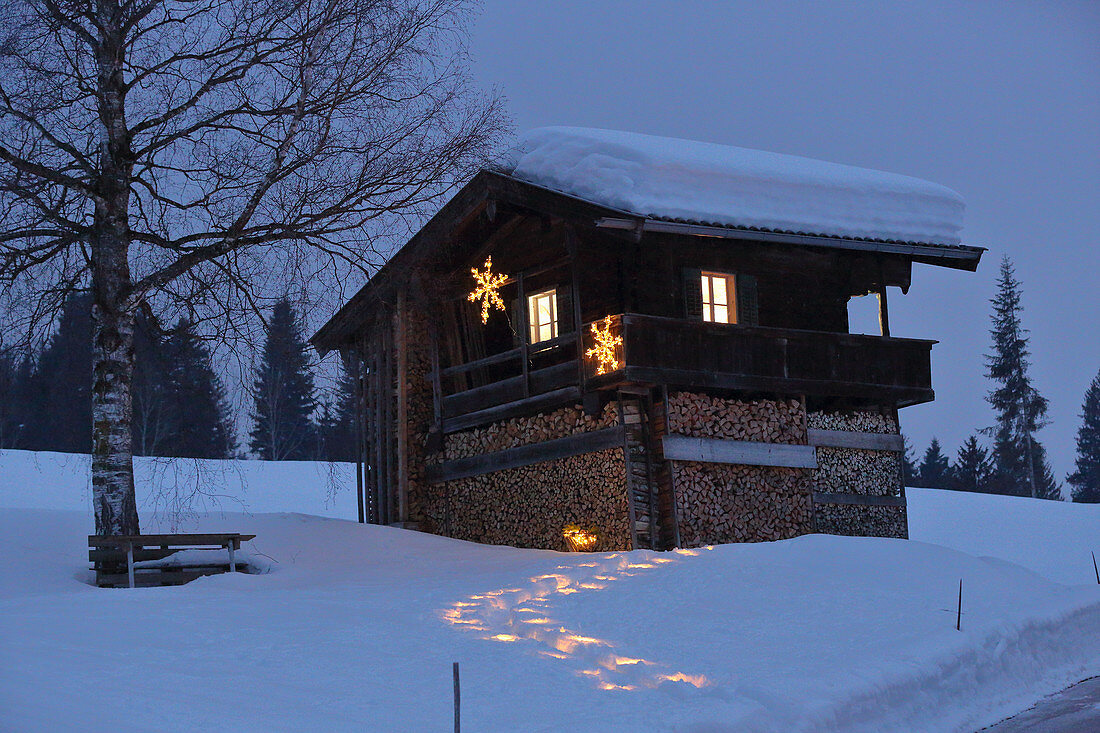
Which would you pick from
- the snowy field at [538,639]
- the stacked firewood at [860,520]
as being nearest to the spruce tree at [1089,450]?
the stacked firewood at [860,520]

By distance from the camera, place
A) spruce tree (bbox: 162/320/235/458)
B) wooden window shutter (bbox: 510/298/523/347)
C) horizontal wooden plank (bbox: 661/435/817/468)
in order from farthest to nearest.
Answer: spruce tree (bbox: 162/320/235/458)
wooden window shutter (bbox: 510/298/523/347)
horizontal wooden plank (bbox: 661/435/817/468)

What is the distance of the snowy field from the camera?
7.24m

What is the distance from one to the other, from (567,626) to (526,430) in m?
7.76

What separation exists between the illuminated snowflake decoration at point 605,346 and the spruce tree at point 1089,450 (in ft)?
161

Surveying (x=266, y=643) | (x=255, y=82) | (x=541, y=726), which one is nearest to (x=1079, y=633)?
(x=541, y=726)

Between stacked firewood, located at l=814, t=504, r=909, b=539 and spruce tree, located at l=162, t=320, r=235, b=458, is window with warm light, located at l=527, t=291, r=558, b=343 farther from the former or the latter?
spruce tree, located at l=162, t=320, r=235, b=458

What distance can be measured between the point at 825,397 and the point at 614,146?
5514mm

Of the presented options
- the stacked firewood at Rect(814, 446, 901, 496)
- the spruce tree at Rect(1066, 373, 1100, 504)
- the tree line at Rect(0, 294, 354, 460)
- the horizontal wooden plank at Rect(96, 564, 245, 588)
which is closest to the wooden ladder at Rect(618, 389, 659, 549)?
the stacked firewood at Rect(814, 446, 901, 496)

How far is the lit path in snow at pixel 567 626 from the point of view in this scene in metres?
8.63

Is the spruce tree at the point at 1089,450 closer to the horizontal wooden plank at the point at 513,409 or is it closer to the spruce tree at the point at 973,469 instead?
the spruce tree at the point at 973,469

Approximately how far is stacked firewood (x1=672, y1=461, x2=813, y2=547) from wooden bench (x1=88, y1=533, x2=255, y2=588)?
659 centimetres

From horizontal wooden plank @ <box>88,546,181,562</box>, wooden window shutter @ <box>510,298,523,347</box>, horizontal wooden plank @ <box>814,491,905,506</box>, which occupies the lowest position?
horizontal wooden plank @ <box>88,546,181,562</box>

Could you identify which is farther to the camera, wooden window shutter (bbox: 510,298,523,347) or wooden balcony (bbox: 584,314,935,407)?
wooden window shutter (bbox: 510,298,523,347)

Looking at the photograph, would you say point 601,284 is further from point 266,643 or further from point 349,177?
point 266,643
